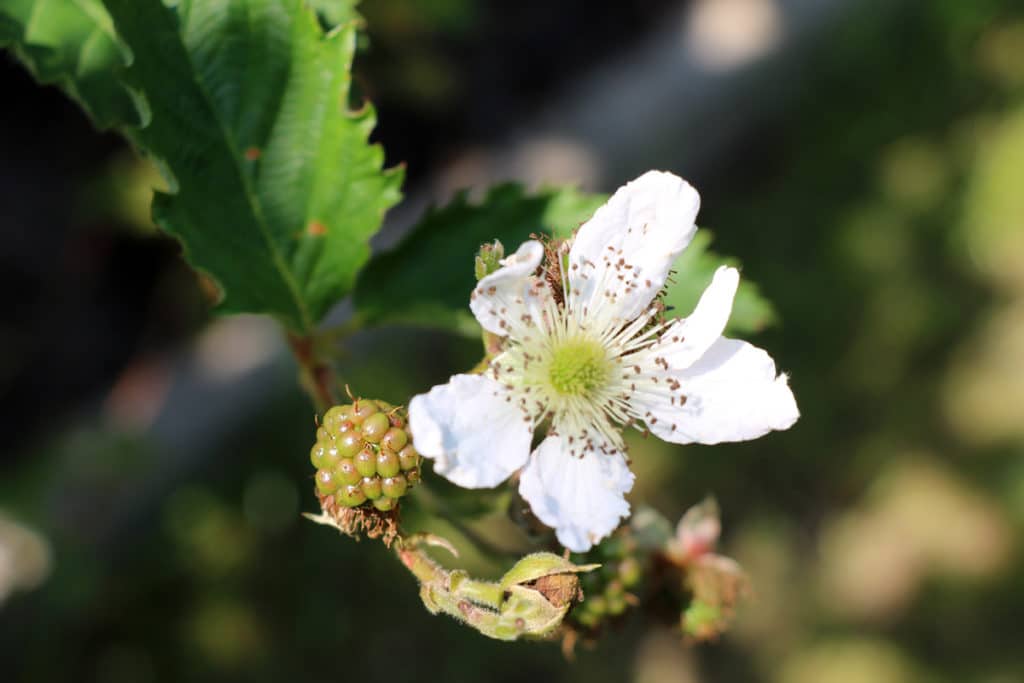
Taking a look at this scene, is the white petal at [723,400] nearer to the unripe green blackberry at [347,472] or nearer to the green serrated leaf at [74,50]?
the unripe green blackberry at [347,472]

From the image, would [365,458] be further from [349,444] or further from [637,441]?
[637,441]

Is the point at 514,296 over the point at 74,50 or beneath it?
beneath

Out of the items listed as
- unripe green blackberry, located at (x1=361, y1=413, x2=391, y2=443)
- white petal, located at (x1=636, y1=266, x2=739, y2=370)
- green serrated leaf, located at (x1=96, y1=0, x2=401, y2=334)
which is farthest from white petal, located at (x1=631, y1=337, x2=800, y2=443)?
green serrated leaf, located at (x1=96, y1=0, x2=401, y2=334)

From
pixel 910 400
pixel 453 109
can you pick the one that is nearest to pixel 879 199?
pixel 910 400

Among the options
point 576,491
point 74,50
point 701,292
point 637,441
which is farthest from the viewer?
point 637,441

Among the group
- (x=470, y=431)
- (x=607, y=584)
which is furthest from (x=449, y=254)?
(x=607, y=584)

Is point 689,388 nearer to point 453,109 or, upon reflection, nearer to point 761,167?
point 453,109
